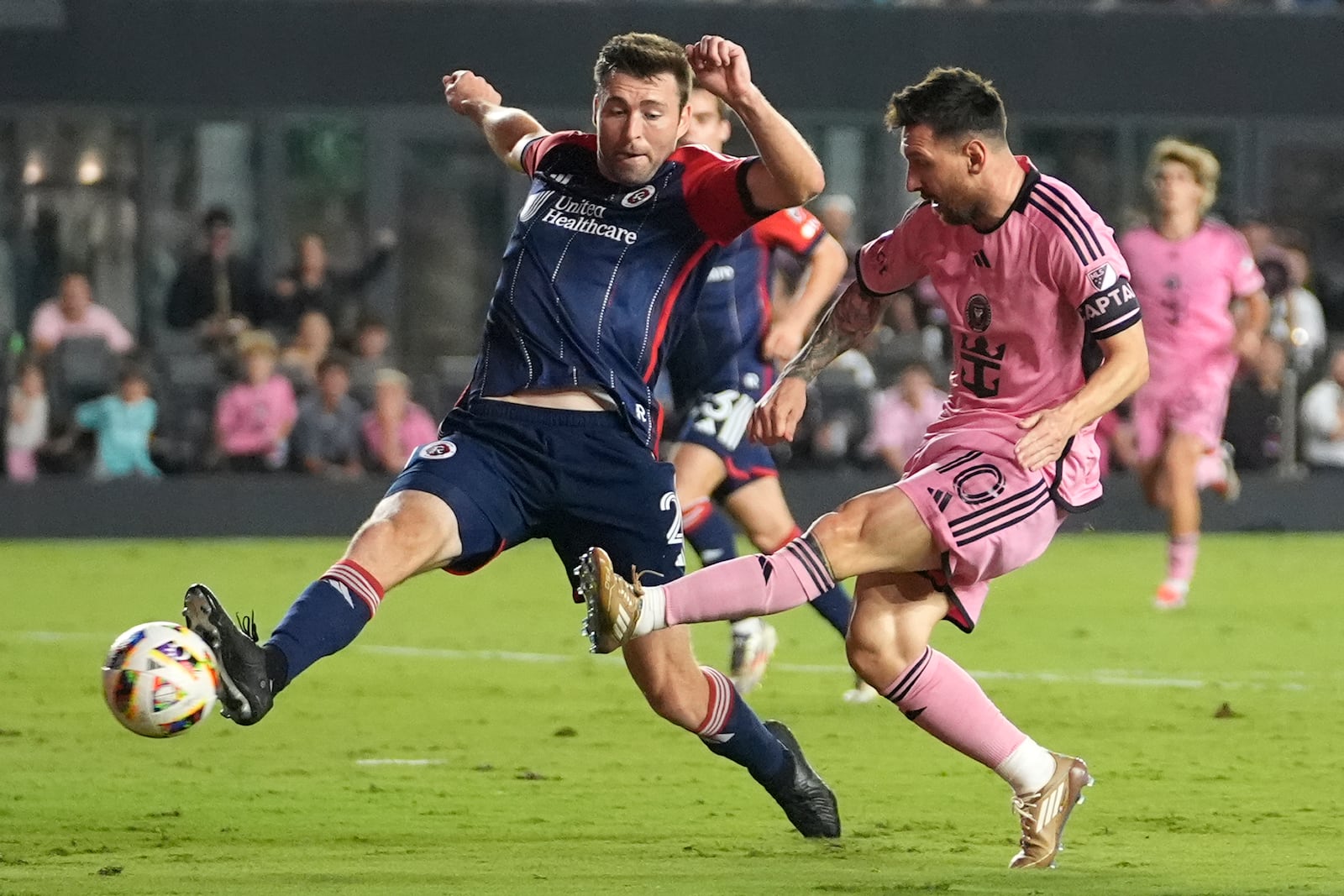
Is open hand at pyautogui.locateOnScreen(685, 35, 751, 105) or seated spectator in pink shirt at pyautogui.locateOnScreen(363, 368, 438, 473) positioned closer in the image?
open hand at pyautogui.locateOnScreen(685, 35, 751, 105)

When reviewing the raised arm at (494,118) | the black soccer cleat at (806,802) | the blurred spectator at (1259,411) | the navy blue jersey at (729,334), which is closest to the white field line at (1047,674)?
the navy blue jersey at (729,334)

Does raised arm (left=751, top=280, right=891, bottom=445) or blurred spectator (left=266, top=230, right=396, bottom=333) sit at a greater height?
raised arm (left=751, top=280, right=891, bottom=445)

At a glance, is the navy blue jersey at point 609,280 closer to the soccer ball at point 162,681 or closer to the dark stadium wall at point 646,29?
the soccer ball at point 162,681

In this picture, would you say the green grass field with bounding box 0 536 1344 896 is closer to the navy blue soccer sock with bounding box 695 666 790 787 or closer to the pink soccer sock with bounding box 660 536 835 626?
the navy blue soccer sock with bounding box 695 666 790 787

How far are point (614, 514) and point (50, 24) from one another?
17.1 m

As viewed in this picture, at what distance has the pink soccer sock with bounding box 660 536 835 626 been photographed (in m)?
6.23

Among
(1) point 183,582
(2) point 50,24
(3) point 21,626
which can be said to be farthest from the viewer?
(2) point 50,24

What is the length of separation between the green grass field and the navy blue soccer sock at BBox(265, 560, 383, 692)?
21.2 inches

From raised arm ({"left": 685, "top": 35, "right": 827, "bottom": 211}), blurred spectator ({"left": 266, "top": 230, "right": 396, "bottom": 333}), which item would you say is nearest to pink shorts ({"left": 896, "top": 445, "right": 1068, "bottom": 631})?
raised arm ({"left": 685, "top": 35, "right": 827, "bottom": 211})

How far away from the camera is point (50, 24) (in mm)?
22281

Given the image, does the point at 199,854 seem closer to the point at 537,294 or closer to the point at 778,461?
the point at 537,294

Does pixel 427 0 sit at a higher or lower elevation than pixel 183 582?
higher

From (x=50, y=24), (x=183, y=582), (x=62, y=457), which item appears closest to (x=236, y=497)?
(x=62, y=457)

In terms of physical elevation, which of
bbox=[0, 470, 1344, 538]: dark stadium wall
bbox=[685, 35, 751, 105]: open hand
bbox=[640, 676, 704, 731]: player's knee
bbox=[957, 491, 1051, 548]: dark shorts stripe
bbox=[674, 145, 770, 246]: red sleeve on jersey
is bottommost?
bbox=[0, 470, 1344, 538]: dark stadium wall
